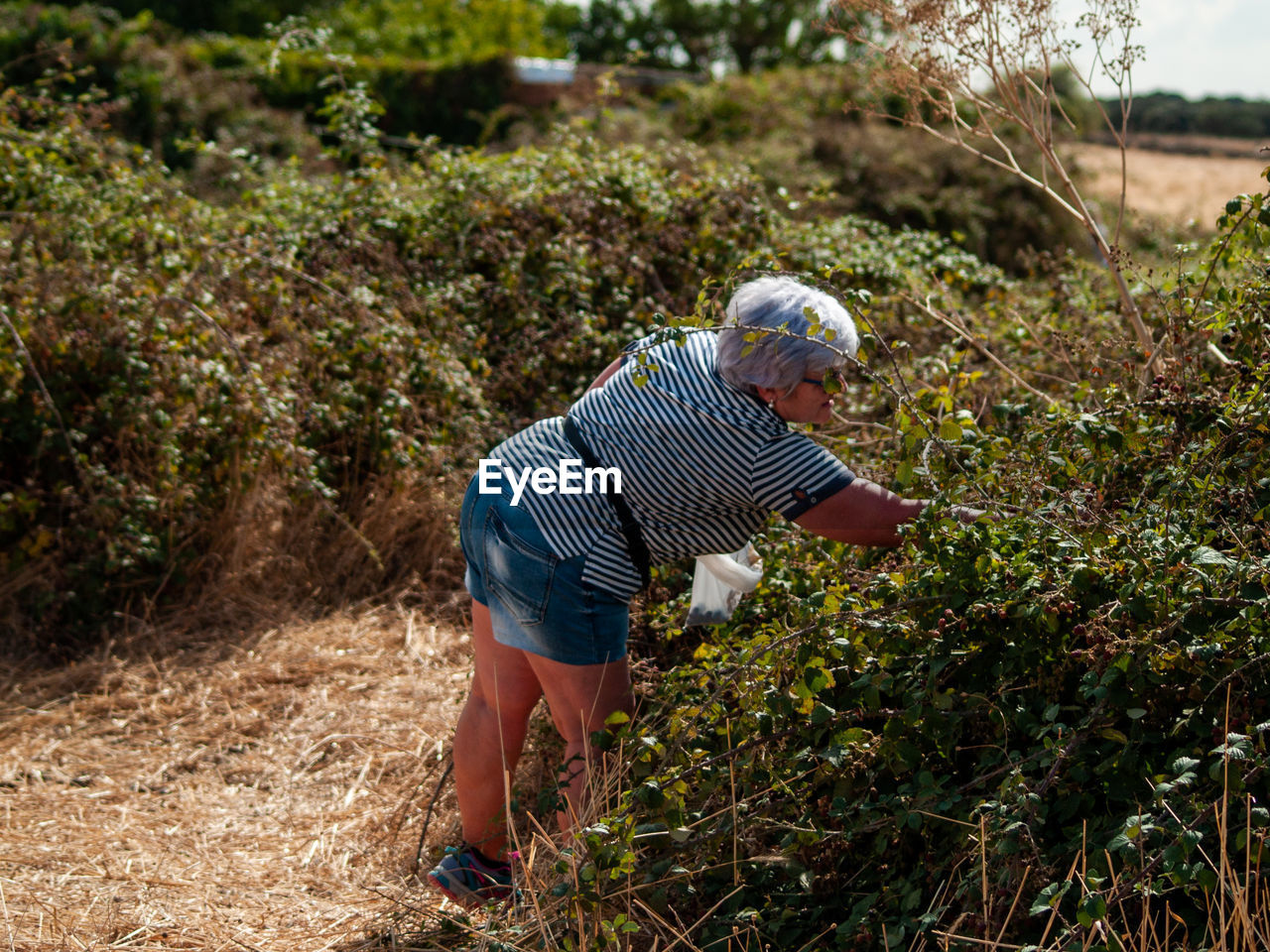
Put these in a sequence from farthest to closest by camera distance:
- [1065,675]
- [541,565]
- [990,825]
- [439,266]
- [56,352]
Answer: [439,266], [56,352], [541,565], [1065,675], [990,825]

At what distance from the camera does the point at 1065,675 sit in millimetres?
2309

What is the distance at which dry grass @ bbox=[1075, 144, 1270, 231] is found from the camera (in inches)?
656

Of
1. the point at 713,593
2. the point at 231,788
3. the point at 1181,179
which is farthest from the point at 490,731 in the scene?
the point at 1181,179

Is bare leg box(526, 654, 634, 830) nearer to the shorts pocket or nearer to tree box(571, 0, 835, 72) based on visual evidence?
the shorts pocket

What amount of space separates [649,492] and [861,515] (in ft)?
1.40

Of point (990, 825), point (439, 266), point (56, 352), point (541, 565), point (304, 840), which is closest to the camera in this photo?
point (990, 825)

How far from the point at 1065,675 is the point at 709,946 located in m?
0.85

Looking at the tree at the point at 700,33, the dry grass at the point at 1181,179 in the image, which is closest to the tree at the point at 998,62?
the dry grass at the point at 1181,179

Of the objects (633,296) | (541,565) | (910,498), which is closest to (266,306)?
(633,296)

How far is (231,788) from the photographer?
146 inches

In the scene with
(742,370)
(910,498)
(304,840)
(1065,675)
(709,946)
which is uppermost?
(742,370)

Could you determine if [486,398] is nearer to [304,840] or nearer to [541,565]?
[304,840]

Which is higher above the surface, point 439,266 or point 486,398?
point 439,266

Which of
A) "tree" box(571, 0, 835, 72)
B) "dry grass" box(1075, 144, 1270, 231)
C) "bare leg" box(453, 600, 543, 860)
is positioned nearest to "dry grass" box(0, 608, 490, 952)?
"bare leg" box(453, 600, 543, 860)
